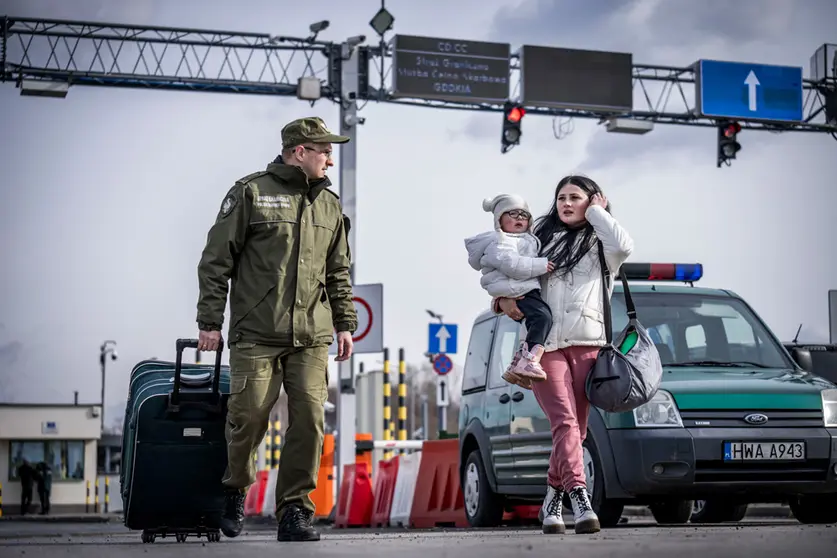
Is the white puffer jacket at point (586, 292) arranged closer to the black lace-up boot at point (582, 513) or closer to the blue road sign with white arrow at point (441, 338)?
the black lace-up boot at point (582, 513)

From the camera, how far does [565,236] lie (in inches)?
312

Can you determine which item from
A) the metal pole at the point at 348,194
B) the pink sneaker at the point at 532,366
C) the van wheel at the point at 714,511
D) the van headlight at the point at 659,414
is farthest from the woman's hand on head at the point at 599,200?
the metal pole at the point at 348,194

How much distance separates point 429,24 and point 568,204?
16672mm

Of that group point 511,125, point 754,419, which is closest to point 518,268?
point 754,419

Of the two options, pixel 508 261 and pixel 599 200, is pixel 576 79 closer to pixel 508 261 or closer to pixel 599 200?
pixel 599 200

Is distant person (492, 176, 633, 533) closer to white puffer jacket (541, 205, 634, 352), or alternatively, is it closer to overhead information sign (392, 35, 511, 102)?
white puffer jacket (541, 205, 634, 352)

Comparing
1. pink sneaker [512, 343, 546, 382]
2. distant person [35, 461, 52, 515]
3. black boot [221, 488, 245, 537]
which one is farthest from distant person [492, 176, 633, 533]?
distant person [35, 461, 52, 515]

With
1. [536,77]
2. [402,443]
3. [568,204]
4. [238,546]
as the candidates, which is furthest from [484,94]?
[238,546]

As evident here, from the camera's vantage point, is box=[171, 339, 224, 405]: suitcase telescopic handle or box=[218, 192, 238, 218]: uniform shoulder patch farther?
box=[171, 339, 224, 405]: suitcase telescopic handle

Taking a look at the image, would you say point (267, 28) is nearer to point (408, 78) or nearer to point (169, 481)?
point (408, 78)

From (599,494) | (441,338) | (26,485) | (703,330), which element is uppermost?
(441,338)

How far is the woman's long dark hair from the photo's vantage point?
7.83 meters

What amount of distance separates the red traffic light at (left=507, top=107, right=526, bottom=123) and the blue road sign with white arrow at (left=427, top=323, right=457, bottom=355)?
17.9ft

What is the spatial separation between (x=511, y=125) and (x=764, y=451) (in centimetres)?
1561
